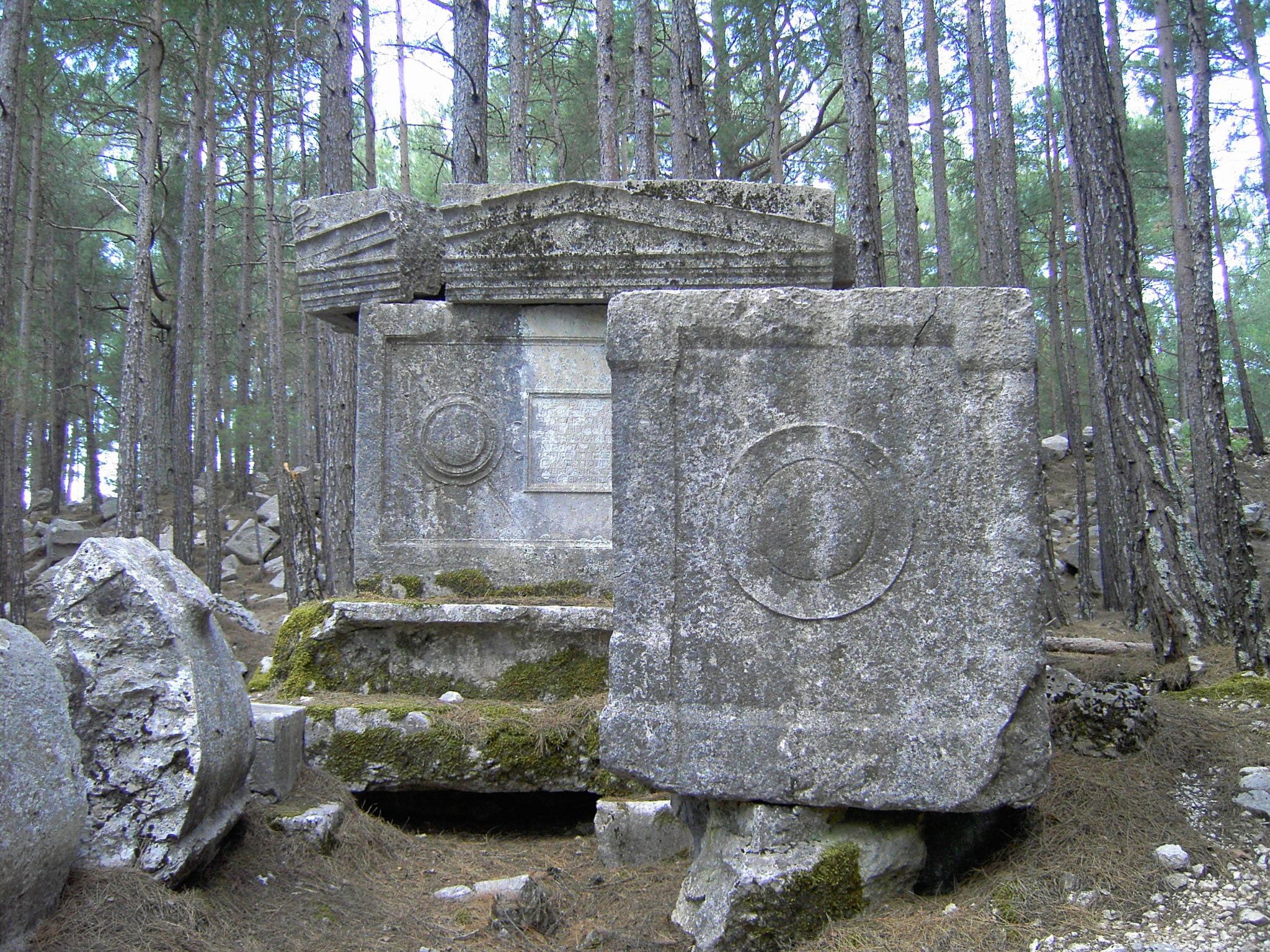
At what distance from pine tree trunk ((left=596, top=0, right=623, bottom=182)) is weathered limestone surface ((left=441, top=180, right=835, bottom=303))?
644 centimetres

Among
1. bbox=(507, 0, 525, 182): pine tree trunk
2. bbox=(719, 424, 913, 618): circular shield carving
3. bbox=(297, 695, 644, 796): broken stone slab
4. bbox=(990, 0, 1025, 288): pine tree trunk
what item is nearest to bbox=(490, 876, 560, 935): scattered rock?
bbox=(297, 695, 644, 796): broken stone slab

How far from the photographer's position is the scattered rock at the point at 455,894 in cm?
→ 346

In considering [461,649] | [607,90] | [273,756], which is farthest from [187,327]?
[273,756]

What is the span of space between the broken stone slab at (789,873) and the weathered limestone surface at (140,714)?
1.44 m

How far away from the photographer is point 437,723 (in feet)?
13.7

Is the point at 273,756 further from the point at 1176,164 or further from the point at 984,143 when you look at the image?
the point at 984,143

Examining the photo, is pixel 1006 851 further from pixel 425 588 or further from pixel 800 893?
pixel 425 588

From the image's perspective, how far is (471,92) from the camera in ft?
27.0

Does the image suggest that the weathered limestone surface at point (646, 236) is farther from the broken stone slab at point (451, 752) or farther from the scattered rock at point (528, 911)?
the scattered rock at point (528, 911)

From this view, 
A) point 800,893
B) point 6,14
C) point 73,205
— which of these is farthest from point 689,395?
point 73,205

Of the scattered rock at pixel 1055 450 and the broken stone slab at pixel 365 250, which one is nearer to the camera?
the broken stone slab at pixel 365 250

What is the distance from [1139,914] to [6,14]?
31.2 ft

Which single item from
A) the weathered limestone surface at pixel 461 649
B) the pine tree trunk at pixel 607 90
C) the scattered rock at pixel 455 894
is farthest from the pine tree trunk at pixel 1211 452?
the pine tree trunk at pixel 607 90

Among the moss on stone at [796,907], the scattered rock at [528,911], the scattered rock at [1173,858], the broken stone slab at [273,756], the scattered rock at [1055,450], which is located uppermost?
the scattered rock at [1055,450]
